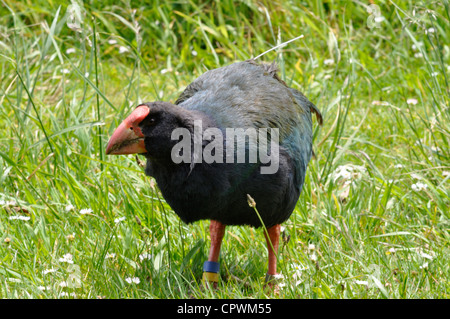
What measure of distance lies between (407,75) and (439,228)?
1.81 m

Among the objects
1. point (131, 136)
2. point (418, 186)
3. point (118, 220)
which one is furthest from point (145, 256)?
point (418, 186)

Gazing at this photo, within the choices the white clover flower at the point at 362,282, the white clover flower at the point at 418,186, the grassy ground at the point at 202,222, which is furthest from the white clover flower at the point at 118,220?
the white clover flower at the point at 418,186

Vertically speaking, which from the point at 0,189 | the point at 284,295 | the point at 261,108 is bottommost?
the point at 284,295

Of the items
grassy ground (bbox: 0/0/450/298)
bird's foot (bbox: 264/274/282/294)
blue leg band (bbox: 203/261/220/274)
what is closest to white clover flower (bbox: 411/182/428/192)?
grassy ground (bbox: 0/0/450/298)

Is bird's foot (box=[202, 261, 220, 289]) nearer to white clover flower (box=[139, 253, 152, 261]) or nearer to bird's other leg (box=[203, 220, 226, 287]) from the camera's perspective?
bird's other leg (box=[203, 220, 226, 287])

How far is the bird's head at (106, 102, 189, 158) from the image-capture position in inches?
85.3

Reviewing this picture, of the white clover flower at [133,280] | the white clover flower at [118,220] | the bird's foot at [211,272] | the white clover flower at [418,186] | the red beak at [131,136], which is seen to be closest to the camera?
the red beak at [131,136]

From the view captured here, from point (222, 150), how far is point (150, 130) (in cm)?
24

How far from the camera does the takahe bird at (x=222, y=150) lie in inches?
85.7

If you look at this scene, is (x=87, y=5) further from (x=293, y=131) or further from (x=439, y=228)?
(x=439, y=228)

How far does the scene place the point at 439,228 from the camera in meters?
2.85

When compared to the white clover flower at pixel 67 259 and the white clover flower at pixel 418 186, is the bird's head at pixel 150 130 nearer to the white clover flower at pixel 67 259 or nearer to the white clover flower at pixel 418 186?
the white clover flower at pixel 67 259

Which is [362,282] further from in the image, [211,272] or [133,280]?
[133,280]

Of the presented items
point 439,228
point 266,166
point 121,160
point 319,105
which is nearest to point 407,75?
point 319,105
